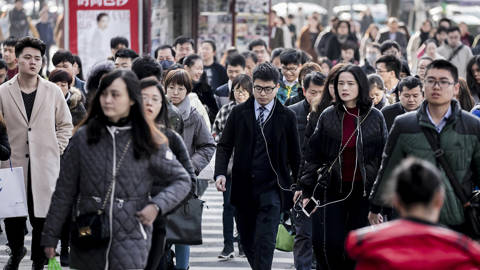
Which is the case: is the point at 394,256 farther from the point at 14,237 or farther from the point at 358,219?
the point at 14,237

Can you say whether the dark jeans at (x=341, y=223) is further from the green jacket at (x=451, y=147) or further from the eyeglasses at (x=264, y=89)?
the eyeglasses at (x=264, y=89)

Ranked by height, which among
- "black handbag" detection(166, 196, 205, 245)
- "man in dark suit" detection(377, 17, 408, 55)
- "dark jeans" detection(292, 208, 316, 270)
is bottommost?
"dark jeans" detection(292, 208, 316, 270)

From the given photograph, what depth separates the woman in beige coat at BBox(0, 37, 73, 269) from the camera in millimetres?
9453

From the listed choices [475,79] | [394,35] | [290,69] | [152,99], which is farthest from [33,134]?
[394,35]

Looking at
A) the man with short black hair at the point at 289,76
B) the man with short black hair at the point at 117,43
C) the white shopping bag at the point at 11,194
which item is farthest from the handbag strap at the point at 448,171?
the man with short black hair at the point at 117,43

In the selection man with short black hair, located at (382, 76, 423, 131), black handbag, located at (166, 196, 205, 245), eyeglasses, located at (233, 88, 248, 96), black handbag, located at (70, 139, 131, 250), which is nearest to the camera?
black handbag, located at (70, 139, 131, 250)

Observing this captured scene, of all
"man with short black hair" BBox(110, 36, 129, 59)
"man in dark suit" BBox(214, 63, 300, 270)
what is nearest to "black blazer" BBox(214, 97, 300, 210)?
"man in dark suit" BBox(214, 63, 300, 270)

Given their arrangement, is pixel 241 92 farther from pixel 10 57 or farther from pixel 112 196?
pixel 112 196

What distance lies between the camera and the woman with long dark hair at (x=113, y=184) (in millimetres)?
6504

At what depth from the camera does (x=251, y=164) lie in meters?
9.23

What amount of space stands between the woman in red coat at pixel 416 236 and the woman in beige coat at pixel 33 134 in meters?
5.09

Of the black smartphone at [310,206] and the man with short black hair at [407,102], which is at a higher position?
the man with short black hair at [407,102]

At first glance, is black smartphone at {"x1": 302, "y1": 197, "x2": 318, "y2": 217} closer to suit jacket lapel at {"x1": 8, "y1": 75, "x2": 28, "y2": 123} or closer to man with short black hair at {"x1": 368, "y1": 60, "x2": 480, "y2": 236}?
man with short black hair at {"x1": 368, "y1": 60, "x2": 480, "y2": 236}

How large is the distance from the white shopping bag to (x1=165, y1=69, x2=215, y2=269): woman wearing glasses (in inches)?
50.0
